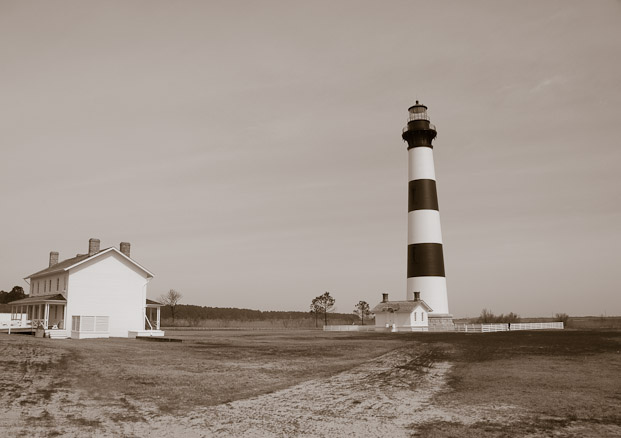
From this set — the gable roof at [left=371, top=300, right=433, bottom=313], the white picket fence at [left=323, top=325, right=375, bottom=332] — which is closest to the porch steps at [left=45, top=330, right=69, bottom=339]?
the white picket fence at [left=323, top=325, right=375, bottom=332]

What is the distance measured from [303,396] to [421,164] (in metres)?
40.1

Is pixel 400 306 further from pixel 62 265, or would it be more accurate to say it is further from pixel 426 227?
pixel 62 265

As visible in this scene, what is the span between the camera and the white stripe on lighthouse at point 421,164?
49.8m

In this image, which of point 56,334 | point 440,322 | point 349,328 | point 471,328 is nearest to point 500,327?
A: point 471,328

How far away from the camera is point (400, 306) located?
5144cm

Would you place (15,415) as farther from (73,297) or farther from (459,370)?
(73,297)

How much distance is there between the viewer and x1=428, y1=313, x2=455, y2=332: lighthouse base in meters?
50.7

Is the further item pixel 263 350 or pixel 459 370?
pixel 263 350

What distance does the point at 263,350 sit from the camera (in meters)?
25.2

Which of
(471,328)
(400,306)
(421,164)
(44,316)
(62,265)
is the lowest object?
(471,328)

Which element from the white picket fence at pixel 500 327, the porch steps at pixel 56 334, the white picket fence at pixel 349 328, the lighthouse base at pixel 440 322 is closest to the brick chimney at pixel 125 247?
the porch steps at pixel 56 334

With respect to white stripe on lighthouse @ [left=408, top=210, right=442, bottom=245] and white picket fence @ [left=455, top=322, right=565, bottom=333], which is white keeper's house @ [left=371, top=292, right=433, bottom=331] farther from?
white stripe on lighthouse @ [left=408, top=210, right=442, bottom=245]

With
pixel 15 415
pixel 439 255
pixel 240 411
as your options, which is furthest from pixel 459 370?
pixel 439 255

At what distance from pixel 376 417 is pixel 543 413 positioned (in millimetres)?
3405
